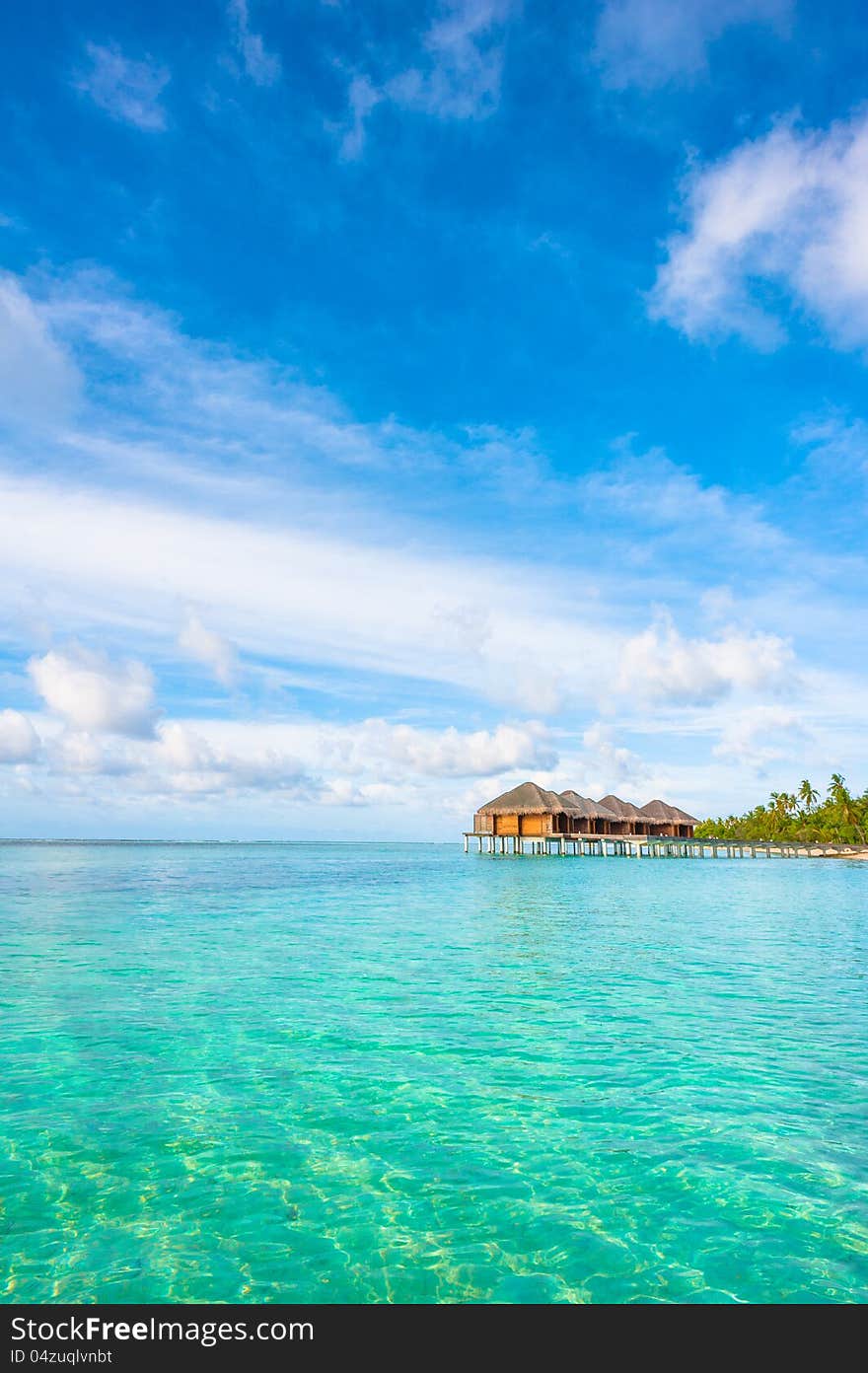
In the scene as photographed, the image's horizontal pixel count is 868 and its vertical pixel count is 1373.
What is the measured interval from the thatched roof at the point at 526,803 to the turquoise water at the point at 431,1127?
4885 cm

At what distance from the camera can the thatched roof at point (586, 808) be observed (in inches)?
2825

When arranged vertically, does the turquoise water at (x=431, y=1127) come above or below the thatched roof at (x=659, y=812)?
below

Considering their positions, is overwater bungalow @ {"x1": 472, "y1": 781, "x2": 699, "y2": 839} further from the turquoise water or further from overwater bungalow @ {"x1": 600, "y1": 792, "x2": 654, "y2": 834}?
the turquoise water

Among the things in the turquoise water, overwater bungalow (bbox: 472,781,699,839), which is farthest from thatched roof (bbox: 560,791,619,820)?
the turquoise water

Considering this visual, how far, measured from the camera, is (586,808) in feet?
242

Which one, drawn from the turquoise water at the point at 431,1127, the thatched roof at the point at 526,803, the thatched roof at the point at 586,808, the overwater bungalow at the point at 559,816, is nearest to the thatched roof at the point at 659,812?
the overwater bungalow at the point at 559,816

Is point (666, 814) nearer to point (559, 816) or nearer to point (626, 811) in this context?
point (626, 811)

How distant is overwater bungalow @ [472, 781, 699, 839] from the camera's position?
223ft

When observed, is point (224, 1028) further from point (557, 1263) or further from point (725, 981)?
point (725, 981)

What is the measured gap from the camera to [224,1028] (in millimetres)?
11320

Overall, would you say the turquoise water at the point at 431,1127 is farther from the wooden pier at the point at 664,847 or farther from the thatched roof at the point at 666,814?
the thatched roof at the point at 666,814

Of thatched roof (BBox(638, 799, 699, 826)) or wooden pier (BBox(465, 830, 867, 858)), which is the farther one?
thatched roof (BBox(638, 799, 699, 826))

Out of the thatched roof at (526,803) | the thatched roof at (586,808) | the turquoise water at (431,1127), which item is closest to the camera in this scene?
the turquoise water at (431,1127)
